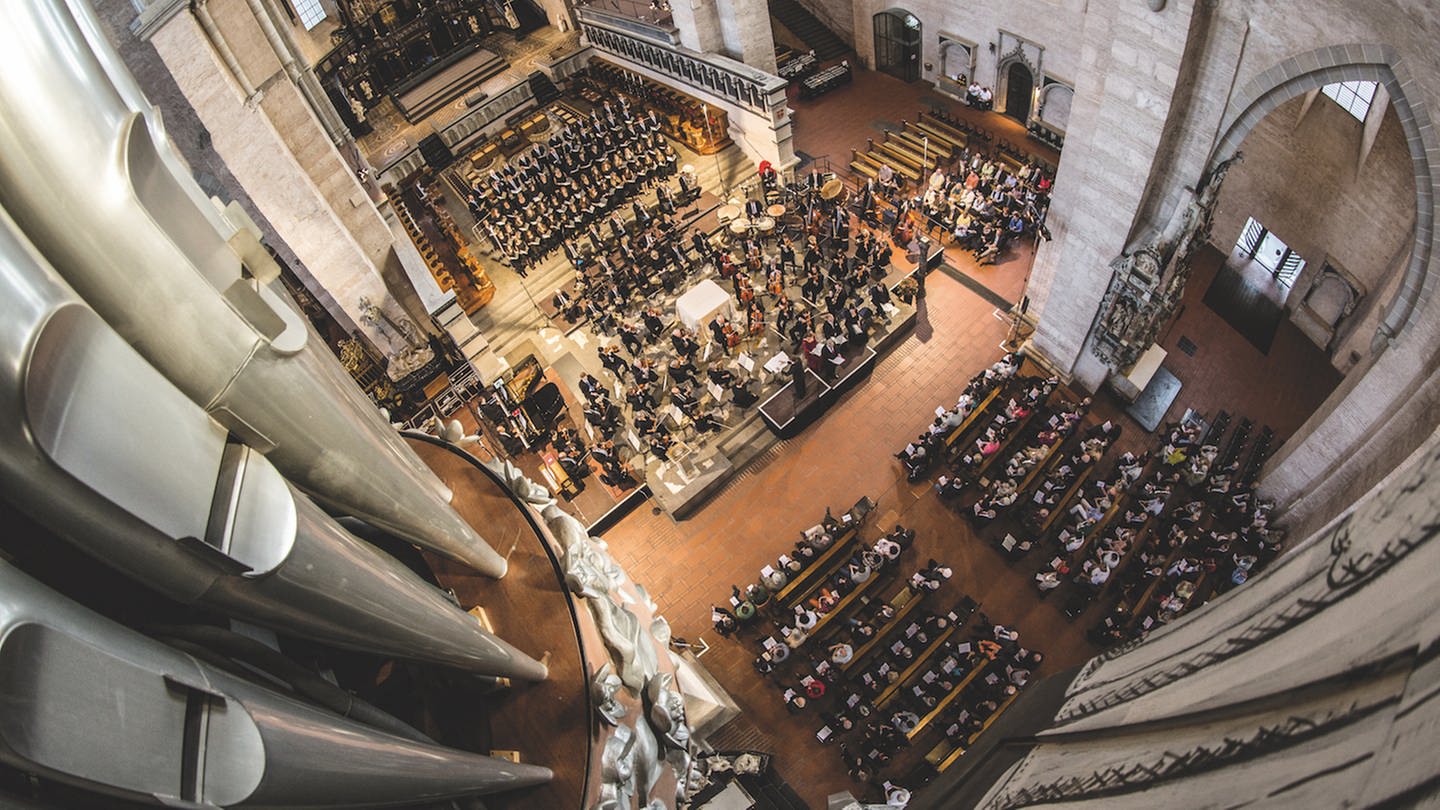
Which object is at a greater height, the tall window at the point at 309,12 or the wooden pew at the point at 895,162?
the wooden pew at the point at 895,162

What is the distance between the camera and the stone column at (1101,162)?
11.3 m

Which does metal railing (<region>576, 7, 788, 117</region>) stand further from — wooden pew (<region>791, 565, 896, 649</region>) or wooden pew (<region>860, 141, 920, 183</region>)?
wooden pew (<region>791, 565, 896, 649</region>)

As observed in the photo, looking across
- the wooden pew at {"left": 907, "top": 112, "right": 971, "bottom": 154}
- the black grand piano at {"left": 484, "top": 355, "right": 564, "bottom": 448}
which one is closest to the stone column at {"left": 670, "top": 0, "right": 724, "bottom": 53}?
the wooden pew at {"left": 907, "top": 112, "right": 971, "bottom": 154}

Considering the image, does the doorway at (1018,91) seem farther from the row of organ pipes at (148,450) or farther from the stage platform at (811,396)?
the row of organ pipes at (148,450)

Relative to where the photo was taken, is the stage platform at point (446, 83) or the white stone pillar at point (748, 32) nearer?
the white stone pillar at point (748, 32)

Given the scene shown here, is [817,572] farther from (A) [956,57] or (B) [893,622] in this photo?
(A) [956,57]

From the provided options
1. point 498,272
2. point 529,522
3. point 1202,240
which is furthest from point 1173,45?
point 498,272

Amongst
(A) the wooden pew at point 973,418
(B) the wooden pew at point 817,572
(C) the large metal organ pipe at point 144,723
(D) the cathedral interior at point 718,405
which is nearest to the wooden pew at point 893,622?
(D) the cathedral interior at point 718,405

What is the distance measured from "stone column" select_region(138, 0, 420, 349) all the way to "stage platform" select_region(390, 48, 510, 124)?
10.1 metres

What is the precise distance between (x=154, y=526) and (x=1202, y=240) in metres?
15.4

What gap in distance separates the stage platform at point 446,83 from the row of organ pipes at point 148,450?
2287 cm

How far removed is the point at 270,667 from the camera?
5.35m

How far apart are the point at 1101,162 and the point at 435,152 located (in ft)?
65.1

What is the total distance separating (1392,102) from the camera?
10297mm
